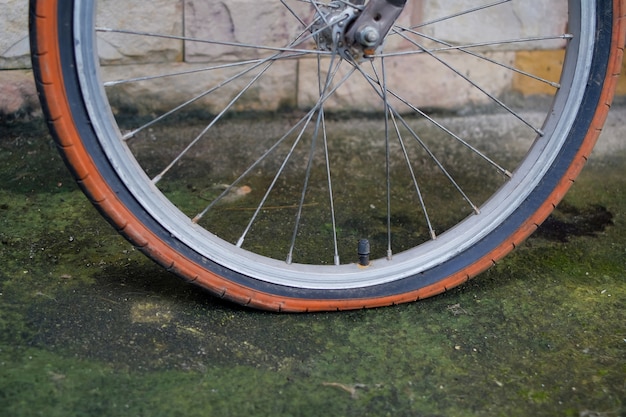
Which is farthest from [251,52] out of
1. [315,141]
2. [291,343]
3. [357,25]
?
[291,343]

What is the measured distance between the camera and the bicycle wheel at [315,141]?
1.91m

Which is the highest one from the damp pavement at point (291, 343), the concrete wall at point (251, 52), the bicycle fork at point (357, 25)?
the concrete wall at point (251, 52)

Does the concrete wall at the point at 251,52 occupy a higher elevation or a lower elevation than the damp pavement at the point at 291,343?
higher

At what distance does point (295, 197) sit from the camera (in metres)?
2.68

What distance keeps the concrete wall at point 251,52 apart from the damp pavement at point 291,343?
646 mm

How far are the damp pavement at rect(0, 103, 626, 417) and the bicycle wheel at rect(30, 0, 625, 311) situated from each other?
11cm

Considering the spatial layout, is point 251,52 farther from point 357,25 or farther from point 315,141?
point 357,25

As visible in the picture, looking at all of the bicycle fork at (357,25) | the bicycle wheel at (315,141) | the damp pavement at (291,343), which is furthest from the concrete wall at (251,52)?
the bicycle fork at (357,25)

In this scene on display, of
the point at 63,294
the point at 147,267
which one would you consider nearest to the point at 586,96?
the point at 147,267

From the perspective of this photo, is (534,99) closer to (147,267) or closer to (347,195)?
(347,195)

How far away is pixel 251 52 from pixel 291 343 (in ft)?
4.26

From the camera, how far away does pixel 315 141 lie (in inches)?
93.0

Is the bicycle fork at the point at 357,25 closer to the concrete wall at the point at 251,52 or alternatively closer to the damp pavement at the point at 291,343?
the damp pavement at the point at 291,343

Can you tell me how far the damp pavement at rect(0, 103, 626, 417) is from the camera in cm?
181
